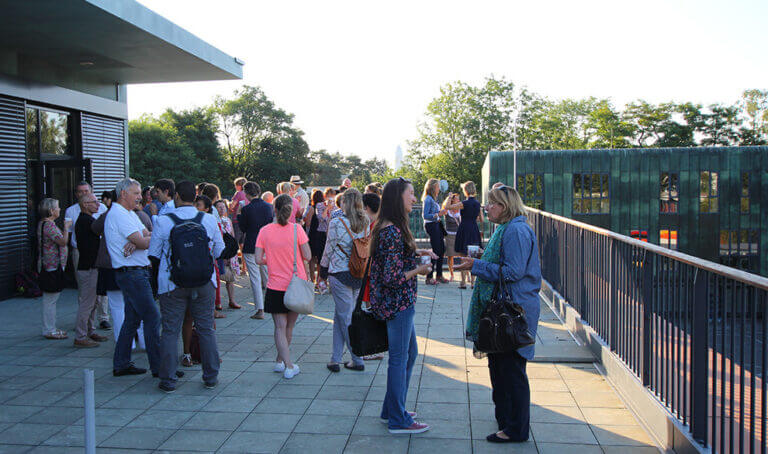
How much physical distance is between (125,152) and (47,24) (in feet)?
17.7

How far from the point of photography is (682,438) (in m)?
3.85

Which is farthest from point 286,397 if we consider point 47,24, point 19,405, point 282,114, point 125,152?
point 282,114

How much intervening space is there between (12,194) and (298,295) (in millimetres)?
8117

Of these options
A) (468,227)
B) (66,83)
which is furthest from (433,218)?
(66,83)

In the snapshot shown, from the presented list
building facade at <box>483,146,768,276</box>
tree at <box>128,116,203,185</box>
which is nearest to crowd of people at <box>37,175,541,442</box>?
building facade at <box>483,146,768,276</box>

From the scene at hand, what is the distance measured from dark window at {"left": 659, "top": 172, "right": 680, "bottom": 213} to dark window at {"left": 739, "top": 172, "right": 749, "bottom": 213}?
537cm

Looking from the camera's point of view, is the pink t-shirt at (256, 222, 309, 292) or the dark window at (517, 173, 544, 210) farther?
the dark window at (517, 173, 544, 210)

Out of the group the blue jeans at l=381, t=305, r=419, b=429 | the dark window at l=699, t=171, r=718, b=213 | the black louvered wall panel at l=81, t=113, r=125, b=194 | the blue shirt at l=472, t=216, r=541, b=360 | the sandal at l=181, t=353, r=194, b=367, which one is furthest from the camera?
the dark window at l=699, t=171, r=718, b=213

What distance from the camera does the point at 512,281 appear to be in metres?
4.27

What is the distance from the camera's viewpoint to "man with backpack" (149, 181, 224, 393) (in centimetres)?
552

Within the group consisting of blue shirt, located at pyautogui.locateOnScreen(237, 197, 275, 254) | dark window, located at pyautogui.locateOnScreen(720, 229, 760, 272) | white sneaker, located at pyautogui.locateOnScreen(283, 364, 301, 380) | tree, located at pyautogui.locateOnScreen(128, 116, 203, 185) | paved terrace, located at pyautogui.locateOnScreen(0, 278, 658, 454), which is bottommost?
dark window, located at pyautogui.locateOnScreen(720, 229, 760, 272)

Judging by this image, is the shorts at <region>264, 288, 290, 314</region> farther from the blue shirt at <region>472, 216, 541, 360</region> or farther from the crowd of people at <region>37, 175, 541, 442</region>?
the blue shirt at <region>472, 216, 541, 360</region>

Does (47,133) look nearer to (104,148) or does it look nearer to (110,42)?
(104,148)

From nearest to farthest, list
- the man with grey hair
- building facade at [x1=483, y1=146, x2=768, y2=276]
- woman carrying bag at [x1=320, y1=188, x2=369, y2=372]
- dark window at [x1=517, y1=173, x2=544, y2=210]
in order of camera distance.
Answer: woman carrying bag at [x1=320, y1=188, x2=369, y2=372]
the man with grey hair
dark window at [x1=517, y1=173, x2=544, y2=210]
building facade at [x1=483, y1=146, x2=768, y2=276]
